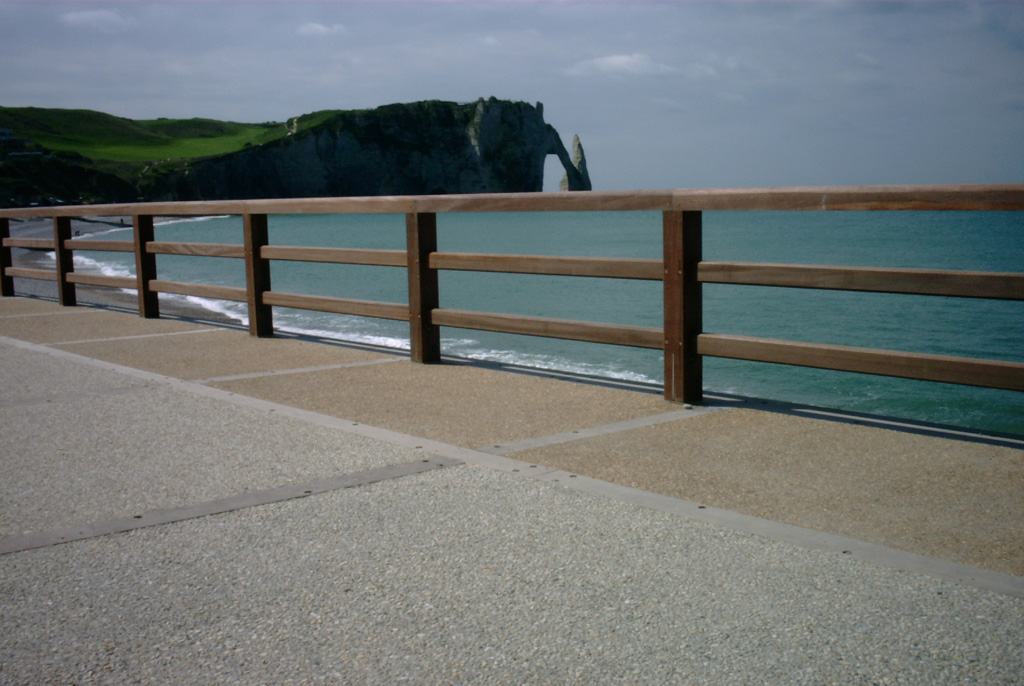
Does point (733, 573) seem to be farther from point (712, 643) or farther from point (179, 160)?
point (179, 160)

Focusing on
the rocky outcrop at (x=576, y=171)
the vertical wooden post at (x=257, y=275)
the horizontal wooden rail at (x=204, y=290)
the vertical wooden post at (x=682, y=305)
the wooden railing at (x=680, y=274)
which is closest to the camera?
the wooden railing at (x=680, y=274)

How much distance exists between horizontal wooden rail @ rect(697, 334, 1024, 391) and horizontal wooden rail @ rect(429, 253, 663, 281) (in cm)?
53

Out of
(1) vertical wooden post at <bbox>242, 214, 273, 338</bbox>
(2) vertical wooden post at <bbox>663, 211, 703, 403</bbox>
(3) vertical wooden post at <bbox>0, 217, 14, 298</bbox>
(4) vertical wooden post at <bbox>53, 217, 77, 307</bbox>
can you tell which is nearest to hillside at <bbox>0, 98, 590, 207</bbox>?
(3) vertical wooden post at <bbox>0, 217, 14, 298</bbox>

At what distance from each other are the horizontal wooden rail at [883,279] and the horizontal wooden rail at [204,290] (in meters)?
5.21

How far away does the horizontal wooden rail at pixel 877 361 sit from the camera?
4.30 m

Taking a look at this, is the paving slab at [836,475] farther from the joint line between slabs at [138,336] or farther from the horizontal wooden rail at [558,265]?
the joint line between slabs at [138,336]

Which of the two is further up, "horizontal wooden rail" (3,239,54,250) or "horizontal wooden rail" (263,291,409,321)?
"horizontal wooden rail" (3,239,54,250)

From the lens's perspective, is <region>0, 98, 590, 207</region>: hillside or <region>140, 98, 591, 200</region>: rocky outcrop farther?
<region>140, 98, 591, 200</region>: rocky outcrop

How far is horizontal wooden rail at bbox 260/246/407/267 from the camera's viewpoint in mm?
7391

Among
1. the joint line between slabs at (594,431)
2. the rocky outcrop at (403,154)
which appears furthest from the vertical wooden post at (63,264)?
the rocky outcrop at (403,154)

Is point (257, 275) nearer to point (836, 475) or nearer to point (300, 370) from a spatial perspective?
point (300, 370)

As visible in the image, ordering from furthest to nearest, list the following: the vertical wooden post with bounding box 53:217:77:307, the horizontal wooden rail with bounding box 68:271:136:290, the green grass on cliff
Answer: the green grass on cliff, the vertical wooden post with bounding box 53:217:77:307, the horizontal wooden rail with bounding box 68:271:136:290

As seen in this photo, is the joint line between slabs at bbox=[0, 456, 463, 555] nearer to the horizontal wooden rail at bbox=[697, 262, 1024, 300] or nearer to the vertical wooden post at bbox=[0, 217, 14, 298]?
the horizontal wooden rail at bbox=[697, 262, 1024, 300]

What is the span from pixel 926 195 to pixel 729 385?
9698 millimetres
